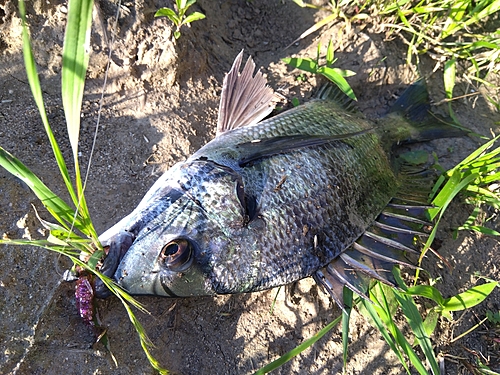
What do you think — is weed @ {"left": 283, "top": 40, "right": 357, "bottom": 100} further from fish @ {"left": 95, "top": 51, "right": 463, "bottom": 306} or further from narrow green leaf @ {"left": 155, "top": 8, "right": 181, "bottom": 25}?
narrow green leaf @ {"left": 155, "top": 8, "right": 181, "bottom": 25}

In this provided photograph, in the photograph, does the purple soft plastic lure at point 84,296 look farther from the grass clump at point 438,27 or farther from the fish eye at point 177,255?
the grass clump at point 438,27

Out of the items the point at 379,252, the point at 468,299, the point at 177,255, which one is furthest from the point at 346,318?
the point at 177,255

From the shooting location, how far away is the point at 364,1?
3.17 meters

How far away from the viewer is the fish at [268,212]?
1.81 meters

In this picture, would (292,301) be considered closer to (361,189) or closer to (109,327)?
(361,189)

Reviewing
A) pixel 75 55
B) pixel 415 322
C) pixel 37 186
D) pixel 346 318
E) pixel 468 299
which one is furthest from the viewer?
pixel 468 299

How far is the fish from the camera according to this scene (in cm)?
181

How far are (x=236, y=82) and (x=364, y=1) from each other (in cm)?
152

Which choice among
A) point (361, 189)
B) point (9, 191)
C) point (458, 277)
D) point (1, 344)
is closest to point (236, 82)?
point (361, 189)

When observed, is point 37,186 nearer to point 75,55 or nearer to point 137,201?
point 75,55

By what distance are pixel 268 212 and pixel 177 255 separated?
53 cm

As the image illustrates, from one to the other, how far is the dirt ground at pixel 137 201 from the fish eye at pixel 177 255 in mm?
460

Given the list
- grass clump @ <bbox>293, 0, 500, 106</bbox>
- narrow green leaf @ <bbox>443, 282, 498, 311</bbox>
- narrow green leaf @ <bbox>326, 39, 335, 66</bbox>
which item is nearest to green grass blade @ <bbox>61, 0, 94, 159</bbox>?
narrow green leaf @ <bbox>326, 39, 335, 66</bbox>

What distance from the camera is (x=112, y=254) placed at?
1.75 metres
